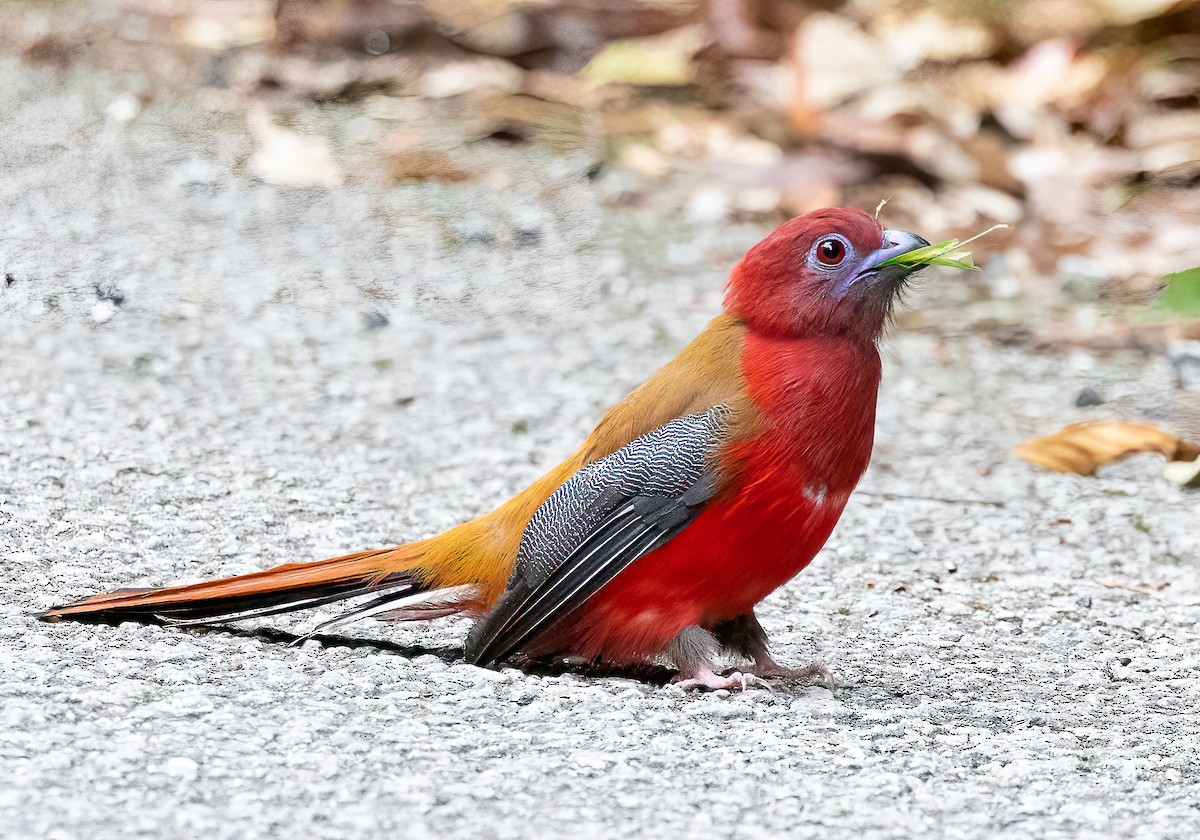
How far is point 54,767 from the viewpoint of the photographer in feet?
8.36

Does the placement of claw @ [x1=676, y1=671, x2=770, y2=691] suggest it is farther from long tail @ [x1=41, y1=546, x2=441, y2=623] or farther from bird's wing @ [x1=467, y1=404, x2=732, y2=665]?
long tail @ [x1=41, y1=546, x2=441, y2=623]

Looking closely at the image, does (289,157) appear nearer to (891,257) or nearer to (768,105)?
(768,105)

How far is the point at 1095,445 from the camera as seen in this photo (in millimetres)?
5047

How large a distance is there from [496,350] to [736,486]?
2.85 metres

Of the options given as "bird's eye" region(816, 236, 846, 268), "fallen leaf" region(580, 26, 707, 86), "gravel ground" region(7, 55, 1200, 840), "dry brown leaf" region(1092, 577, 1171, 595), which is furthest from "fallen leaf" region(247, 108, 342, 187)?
"bird's eye" region(816, 236, 846, 268)

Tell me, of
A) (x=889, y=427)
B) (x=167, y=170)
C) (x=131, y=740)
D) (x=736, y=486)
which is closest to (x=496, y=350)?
(x=889, y=427)

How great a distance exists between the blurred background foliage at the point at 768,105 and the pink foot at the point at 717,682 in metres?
3.15

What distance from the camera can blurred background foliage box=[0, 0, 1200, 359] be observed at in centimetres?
680

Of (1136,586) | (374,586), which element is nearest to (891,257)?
(374,586)

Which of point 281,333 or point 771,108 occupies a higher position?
point 771,108

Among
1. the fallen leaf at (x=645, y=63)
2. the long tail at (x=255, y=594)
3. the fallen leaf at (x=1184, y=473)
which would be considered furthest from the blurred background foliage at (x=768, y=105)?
the long tail at (x=255, y=594)

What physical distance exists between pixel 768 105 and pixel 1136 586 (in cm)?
412

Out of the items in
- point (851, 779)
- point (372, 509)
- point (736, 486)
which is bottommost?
point (372, 509)

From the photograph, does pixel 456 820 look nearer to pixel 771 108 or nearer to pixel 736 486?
pixel 736 486
